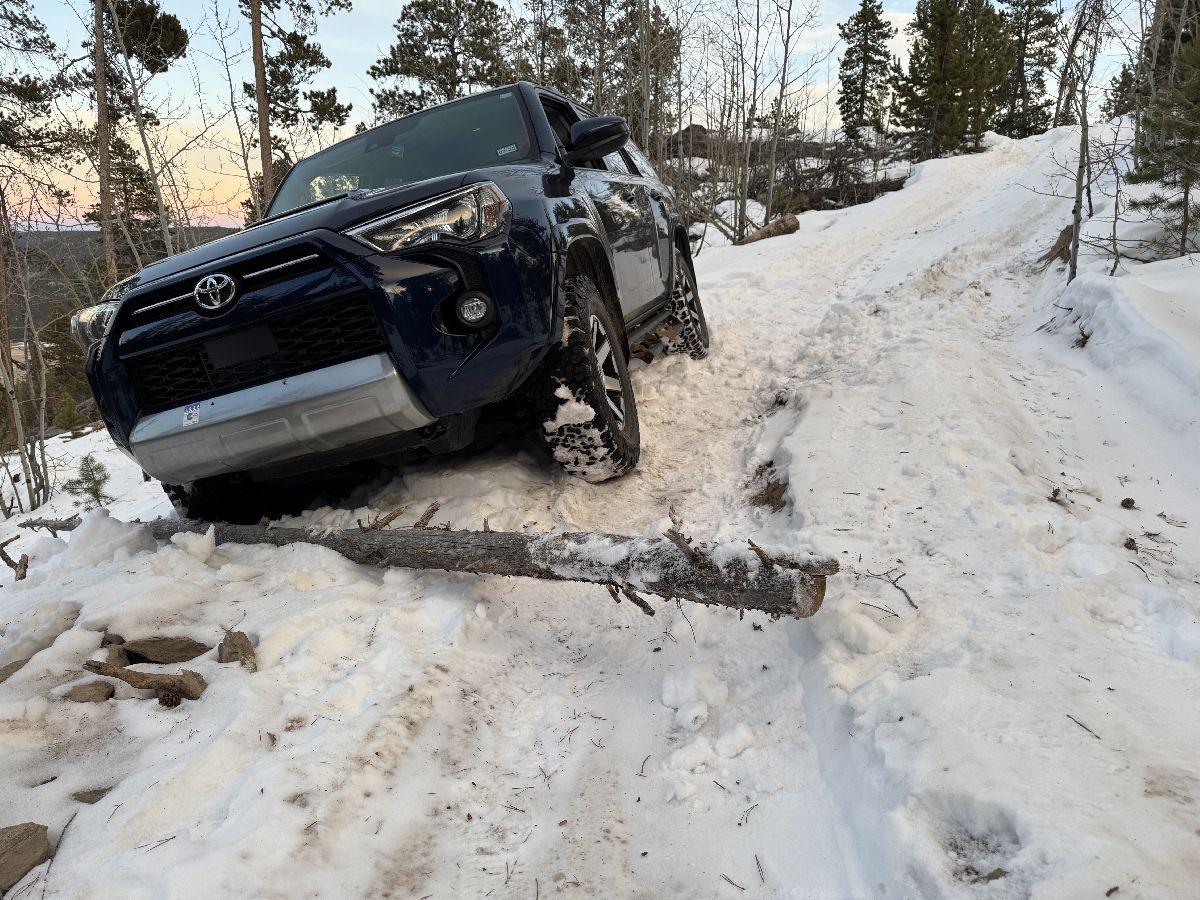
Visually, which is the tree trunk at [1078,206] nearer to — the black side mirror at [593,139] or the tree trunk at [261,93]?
the black side mirror at [593,139]

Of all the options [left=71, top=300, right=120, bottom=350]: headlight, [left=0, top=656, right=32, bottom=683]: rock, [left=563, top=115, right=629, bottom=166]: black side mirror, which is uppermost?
[left=563, top=115, right=629, bottom=166]: black side mirror

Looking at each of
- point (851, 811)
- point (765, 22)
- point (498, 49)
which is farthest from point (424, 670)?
point (498, 49)

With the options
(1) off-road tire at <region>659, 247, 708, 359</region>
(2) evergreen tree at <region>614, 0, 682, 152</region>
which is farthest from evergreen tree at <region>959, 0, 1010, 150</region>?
(1) off-road tire at <region>659, 247, 708, 359</region>

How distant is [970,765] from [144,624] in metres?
2.41

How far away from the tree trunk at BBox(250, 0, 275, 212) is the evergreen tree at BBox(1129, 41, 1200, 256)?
564 inches

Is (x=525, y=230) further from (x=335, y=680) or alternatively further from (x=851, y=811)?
(x=851, y=811)

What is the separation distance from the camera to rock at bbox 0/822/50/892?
1370 mm

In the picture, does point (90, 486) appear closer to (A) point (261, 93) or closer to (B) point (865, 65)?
(A) point (261, 93)

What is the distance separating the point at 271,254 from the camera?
2.51m

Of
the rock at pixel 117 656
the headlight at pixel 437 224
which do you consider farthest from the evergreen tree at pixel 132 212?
the rock at pixel 117 656

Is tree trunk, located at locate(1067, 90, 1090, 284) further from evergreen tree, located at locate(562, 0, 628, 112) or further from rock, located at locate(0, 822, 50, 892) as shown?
evergreen tree, located at locate(562, 0, 628, 112)

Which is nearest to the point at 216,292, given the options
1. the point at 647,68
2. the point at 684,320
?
the point at 684,320

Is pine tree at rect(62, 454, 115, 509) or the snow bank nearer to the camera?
the snow bank

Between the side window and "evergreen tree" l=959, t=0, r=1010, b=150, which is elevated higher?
"evergreen tree" l=959, t=0, r=1010, b=150
